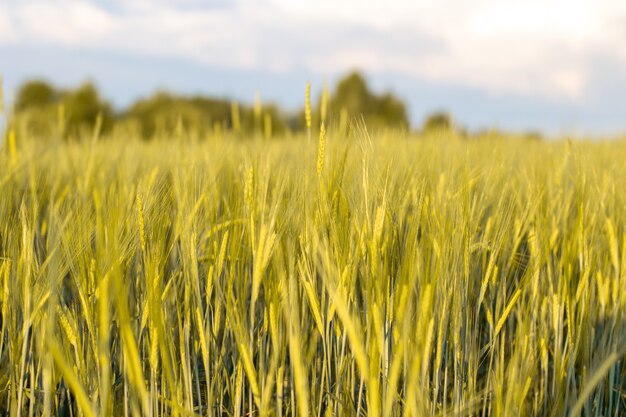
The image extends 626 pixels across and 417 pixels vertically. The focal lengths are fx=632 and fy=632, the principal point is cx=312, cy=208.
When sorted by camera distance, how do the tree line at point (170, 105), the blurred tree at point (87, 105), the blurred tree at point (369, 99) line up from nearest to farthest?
the blurred tree at point (87, 105) < the tree line at point (170, 105) < the blurred tree at point (369, 99)

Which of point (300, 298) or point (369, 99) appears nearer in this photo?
point (300, 298)

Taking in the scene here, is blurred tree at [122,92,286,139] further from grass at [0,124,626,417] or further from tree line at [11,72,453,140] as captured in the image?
grass at [0,124,626,417]

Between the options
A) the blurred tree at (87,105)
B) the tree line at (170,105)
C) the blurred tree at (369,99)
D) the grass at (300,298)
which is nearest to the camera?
the grass at (300,298)

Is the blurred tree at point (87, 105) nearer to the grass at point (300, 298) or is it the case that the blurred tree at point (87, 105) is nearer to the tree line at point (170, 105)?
the tree line at point (170, 105)

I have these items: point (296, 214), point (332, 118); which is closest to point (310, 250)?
point (296, 214)

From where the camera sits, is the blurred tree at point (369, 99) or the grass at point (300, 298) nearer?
the grass at point (300, 298)

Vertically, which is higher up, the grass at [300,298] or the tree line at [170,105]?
the tree line at [170,105]

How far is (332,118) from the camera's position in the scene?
0.85 m

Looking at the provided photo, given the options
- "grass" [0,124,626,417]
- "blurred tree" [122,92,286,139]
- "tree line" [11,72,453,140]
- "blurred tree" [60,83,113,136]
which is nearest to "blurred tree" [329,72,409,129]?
"tree line" [11,72,453,140]

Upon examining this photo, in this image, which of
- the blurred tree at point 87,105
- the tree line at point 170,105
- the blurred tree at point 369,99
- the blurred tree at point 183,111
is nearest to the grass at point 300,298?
the blurred tree at point 183,111

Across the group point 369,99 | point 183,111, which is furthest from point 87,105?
point 369,99

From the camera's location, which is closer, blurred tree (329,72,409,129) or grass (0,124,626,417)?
grass (0,124,626,417)

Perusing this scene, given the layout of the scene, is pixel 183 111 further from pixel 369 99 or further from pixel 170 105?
pixel 369 99

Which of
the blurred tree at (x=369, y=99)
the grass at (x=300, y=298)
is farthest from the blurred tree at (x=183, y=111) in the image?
the grass at (x=300, y=298)
